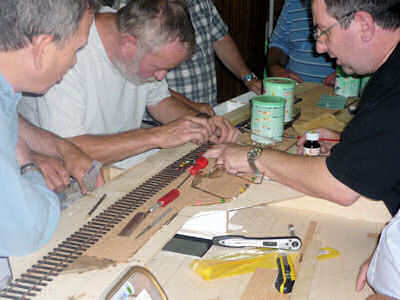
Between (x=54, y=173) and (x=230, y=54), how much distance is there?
228 cm

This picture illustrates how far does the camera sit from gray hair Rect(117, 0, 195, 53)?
1711mm

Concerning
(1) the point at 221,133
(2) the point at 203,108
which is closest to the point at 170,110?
(2) the point at 203,108

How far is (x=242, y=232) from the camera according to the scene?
1.34m

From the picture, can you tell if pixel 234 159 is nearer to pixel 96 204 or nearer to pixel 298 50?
pixel 96 204

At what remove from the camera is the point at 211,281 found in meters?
1.11

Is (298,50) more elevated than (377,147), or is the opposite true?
(377,147)

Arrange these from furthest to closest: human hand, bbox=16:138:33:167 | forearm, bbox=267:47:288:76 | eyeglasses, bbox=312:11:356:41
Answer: forearm, bbox=267:47:288:76, human hand, bbox=16:138:33:167, eyeglasses, bbox=312:11:356:41

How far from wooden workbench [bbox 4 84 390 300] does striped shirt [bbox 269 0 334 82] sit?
6.45 ft

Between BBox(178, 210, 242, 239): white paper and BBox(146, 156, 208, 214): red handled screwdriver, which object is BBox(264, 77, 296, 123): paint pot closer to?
BBox(146, 156, 208, 214): red handled screwdriver

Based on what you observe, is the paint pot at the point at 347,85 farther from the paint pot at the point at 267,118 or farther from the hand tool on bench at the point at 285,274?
the hand tool on bench at the point at 285,274

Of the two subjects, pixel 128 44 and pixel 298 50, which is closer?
pixel 128 44

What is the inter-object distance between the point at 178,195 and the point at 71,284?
51 cm

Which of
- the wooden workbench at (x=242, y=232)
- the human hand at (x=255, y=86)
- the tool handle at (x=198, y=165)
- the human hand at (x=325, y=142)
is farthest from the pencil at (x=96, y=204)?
the human hand at (x=255, y=86)

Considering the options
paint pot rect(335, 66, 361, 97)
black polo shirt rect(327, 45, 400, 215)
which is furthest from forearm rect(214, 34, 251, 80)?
black polo shirt rect(327, 45, 400, 215)
